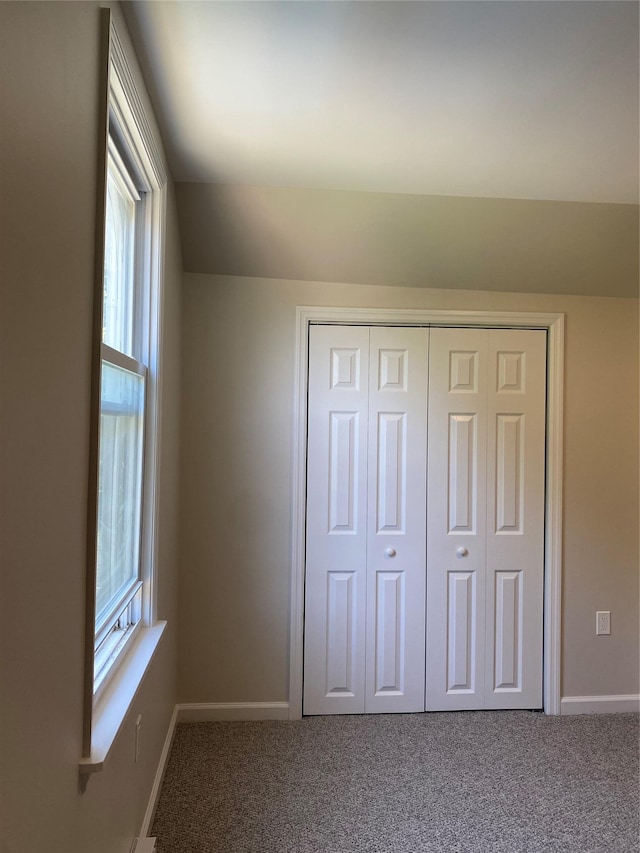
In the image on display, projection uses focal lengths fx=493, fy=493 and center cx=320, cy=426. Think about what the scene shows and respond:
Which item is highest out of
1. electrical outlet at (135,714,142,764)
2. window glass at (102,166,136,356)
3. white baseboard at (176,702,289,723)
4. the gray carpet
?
window glass at (102,166,136,356)

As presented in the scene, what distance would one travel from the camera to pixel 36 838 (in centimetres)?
76

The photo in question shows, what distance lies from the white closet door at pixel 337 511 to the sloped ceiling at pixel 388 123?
0.42 m

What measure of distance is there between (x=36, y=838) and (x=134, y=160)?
1.66 meters

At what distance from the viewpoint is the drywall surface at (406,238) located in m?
2.10

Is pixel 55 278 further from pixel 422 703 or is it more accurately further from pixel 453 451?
pixel 422 703

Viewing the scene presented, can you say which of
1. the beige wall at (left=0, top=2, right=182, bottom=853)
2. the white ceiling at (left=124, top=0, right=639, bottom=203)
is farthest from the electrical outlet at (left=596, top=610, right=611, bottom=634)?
the beige wall at (left=0, top=2, right=182, bottom=853)

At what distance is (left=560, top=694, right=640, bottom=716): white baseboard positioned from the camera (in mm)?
2441

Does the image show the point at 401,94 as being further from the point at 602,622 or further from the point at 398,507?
the point at 602,622

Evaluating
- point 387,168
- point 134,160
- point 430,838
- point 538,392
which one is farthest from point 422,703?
point 134,160

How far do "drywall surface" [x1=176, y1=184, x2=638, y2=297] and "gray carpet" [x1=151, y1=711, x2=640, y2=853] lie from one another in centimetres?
209

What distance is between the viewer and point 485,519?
2.45 m

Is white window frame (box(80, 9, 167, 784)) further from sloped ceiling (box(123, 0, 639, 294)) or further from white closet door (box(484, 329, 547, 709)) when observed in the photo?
white closet door (box(484, 329, 547, 709))

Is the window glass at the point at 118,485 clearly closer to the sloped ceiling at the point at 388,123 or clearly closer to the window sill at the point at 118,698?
the window sill at the point at 118,698

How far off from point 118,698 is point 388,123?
74.5 inches
